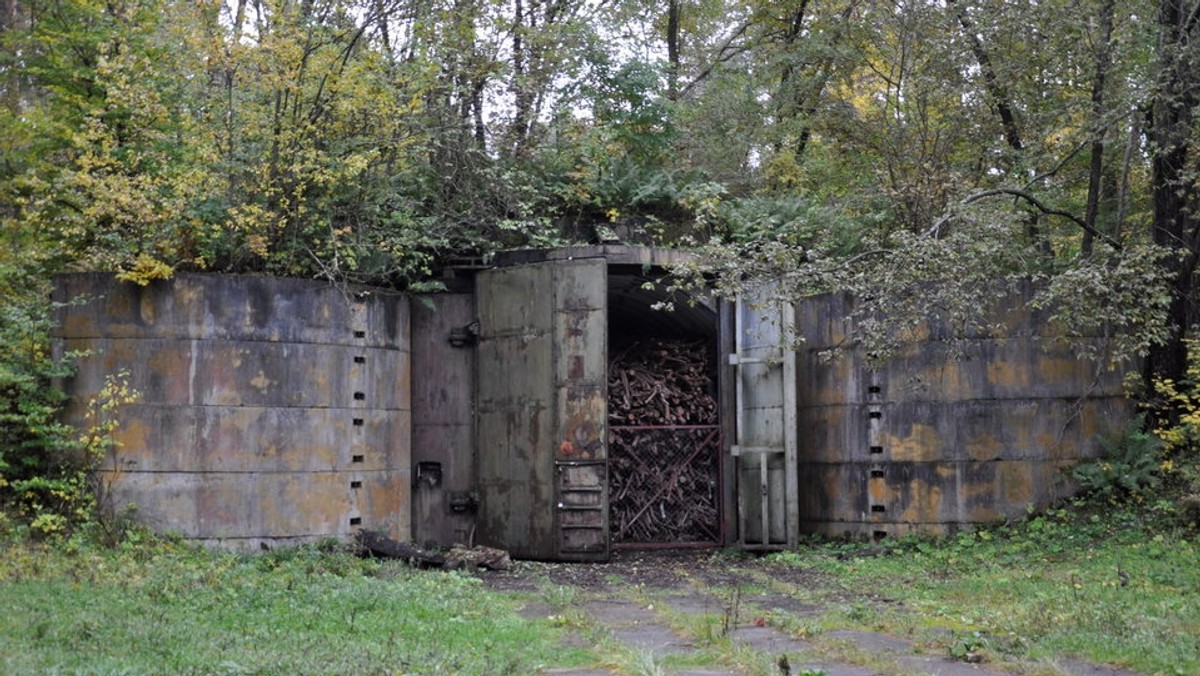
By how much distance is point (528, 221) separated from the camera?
16578mm

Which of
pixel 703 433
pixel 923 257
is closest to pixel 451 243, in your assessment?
pixel 703 433

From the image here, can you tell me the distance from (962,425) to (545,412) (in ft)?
16.9

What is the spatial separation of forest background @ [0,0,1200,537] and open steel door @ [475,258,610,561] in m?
1.13

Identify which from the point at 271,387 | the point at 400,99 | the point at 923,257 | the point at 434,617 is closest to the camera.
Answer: the point at 434,617

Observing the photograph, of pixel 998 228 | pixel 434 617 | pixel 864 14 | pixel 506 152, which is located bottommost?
pixel 434 617

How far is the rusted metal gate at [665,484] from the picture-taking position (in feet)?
56.5

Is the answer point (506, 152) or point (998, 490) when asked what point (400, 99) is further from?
point (998, 490)

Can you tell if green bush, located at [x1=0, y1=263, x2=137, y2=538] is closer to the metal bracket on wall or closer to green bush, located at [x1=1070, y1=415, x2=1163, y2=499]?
the metal bracket on wall

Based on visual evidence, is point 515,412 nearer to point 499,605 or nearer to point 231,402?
point 231,402

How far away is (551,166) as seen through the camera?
18.2 meters

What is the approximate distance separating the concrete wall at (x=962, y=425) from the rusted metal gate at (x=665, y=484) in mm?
2054

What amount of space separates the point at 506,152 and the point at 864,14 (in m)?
8.26

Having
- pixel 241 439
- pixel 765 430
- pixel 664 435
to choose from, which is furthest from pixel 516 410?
pixel 241 439

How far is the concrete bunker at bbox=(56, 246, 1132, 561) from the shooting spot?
14.1 metres
